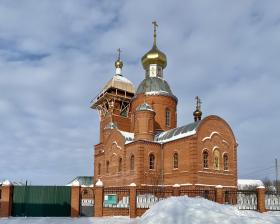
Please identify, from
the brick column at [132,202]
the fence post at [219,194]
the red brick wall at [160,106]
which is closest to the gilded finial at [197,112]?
the red brick wall at [160,106]

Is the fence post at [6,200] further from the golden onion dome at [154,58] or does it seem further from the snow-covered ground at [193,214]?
the golden onion dome at [154,58]

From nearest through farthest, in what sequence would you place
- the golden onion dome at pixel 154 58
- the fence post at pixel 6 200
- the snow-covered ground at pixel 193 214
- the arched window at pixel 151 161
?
the snow-covered ground at pixel 193 214 → the fence post at pixel 6 200 → the arched window at pixel 151 161 → the golden onion dome at pixel 154 58

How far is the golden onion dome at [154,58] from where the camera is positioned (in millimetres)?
34406

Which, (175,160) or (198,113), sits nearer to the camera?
(175,160)

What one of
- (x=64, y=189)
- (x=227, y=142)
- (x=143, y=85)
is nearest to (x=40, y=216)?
(x=64, y=189)

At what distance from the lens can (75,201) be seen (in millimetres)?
15938

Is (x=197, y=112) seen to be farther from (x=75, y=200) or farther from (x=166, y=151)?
(x=75, y=200)

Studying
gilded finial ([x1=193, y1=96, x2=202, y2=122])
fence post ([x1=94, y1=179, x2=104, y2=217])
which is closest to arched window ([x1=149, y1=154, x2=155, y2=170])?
gilded finial ([x1=193, y1=96, x2=202, y2=122])

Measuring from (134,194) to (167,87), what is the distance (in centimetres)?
1847

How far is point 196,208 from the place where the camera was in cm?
1136

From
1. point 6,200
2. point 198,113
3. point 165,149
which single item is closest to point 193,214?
point 6,200

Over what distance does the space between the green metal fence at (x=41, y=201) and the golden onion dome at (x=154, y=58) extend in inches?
808

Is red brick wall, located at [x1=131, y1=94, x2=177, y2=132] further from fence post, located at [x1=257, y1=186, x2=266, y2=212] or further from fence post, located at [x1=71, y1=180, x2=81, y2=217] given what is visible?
fence post, located at [x1=71, y1=180, x2=81, y2=217]

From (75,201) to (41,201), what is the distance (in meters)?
1.78
